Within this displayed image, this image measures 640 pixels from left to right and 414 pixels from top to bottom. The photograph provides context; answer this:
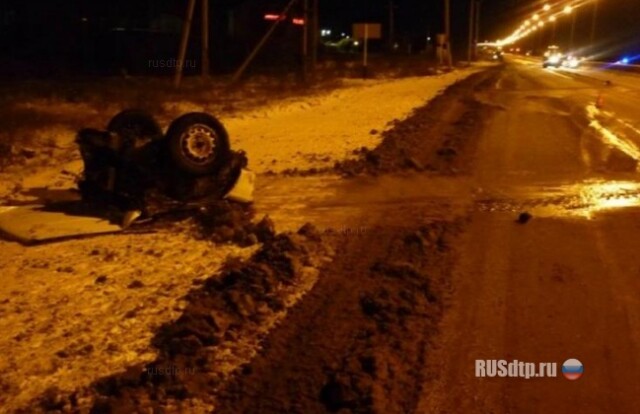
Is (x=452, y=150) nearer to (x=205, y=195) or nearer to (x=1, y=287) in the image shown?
(x=205, y=195)

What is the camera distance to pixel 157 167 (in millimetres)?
8898

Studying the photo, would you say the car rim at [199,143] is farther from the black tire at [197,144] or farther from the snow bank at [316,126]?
the snow bank at [316,126]

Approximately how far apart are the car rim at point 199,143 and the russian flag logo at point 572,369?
5099mm

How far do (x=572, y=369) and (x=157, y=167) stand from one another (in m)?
5.33

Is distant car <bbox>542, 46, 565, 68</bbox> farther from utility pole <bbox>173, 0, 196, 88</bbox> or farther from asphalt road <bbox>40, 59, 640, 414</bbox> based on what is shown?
asphalt road <bbox>40, 59, 640, 414</bbox>

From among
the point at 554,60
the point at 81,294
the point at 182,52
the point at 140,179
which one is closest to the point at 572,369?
the point at 81,294

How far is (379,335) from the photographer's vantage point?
5.64 m

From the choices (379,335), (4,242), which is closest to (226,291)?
(379,335)

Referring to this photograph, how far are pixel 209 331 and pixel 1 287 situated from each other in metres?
2.26

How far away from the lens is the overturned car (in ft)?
28.8

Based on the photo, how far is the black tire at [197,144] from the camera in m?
8.84

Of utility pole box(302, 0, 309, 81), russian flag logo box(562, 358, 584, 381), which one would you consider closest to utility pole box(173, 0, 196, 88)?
utility pole box(302, 0, 309, 81)

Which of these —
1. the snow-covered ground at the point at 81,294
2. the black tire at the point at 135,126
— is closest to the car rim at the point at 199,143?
the black tire at the point at 135,126

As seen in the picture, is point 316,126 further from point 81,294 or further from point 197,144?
point 81,294
